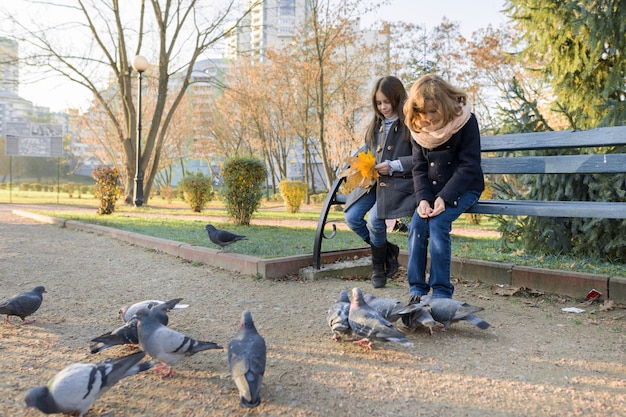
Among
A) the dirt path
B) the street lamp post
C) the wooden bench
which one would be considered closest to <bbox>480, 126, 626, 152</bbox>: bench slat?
the wooden bench

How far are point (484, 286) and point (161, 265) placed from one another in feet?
11.6

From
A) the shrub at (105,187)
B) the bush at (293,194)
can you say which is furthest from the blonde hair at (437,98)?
the bush at (293,194)

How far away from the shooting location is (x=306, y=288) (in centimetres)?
450

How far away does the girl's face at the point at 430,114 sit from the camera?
339cm

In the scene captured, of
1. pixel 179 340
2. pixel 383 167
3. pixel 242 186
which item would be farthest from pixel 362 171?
pixel 242 186

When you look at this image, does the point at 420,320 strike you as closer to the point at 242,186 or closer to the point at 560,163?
the point at 560,163

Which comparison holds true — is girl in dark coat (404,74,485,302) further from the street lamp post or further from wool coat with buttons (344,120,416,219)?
the street lamp post

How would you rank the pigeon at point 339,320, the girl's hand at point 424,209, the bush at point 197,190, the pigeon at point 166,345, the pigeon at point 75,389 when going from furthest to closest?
1. the bush at point 197,190
2. the girl's hand at point 424,209
3. the pigeon at point 339,320
4. the pigeon at point 166,345
5. the pigeon at point 75,389

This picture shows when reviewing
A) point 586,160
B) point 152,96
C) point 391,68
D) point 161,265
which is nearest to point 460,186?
point 586,160

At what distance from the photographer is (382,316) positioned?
9.87ft

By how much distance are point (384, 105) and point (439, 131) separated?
2.70ft

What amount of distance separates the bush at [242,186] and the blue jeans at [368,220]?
5616 millimetres

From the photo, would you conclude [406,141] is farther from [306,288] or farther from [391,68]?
[391,68]

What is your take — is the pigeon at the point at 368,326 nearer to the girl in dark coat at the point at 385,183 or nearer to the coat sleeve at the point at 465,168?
the coat sleeve at the point at 465,168
